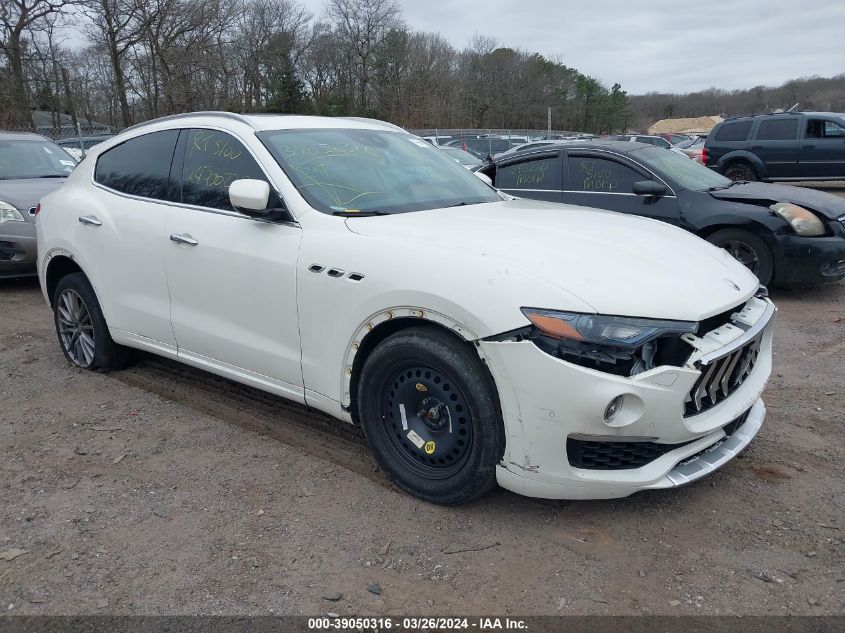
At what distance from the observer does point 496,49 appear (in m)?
70.4

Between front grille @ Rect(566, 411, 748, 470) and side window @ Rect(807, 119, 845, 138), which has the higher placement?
side window @ Rect(807, 119, 845, 138)

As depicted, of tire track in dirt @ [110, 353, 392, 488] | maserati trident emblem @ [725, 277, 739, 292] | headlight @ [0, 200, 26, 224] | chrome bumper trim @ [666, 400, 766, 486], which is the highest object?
maserati trident emblem @ [725, 277, 739, 292]

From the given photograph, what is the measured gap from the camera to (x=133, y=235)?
13.7 feet

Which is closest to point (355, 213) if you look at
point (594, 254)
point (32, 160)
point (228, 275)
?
point (228, 275)

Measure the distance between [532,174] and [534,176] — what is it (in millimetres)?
36

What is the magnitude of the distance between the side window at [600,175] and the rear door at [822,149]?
10.9 metres

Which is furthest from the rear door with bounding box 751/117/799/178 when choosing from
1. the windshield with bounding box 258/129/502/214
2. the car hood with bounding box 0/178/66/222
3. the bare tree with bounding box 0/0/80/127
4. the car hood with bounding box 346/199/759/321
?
the bare tree with bounding box 0/0/80/127

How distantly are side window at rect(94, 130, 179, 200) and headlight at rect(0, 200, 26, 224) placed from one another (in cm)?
342

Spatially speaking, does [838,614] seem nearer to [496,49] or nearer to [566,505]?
[566,505]

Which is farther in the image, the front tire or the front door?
the front door

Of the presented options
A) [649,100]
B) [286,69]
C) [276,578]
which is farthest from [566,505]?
[649,100]

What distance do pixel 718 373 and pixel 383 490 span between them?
62.5 inches

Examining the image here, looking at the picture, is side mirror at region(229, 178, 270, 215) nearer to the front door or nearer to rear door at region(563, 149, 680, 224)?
the front door

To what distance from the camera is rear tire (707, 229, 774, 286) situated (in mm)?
6586
